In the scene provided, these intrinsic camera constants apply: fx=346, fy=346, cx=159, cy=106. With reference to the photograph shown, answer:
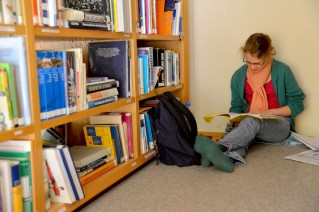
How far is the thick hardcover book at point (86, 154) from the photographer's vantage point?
69.9 inches

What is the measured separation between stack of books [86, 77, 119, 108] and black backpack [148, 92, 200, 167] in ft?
1.18

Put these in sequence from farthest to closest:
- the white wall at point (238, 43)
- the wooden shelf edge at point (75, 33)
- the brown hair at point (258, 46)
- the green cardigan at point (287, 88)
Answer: the white wall at point (238, 43), the green cardigan at point (287, 88), the brown hair at point (258, 46), the wooden shelf edge at point (75, 33)

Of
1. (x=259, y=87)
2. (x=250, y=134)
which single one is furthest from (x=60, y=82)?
(x=259, y=87)

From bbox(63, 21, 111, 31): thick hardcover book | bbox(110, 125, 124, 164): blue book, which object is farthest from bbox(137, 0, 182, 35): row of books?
bbox(110, 125, 124, 164): blue book

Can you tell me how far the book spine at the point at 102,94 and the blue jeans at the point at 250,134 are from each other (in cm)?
80

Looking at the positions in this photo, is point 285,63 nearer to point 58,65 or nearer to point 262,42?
point 262,42

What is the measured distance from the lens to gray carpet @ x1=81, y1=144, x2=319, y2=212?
167cm

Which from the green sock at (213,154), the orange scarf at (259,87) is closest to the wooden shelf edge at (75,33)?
the green sock at (213,154)

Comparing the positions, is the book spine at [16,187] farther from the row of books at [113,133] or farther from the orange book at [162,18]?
the orange book at [162,18]

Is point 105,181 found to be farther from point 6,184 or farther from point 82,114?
point 6,184

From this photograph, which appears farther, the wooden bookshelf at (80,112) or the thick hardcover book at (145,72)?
the thick hardcover book at (145,72)

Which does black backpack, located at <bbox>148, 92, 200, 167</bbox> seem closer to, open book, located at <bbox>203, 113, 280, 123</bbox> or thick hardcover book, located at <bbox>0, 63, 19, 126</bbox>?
open book, located at <bbox>203, 113, 280, 123</bbox>

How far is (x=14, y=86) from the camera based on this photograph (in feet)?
4.39

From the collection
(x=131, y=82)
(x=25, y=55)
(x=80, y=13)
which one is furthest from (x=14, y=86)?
(x=131, y=82)
